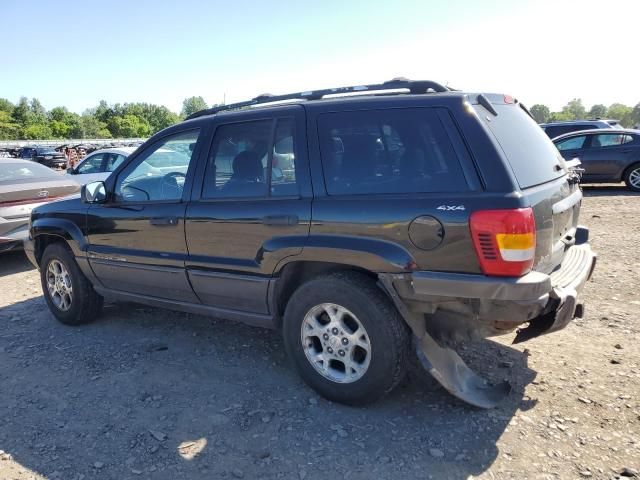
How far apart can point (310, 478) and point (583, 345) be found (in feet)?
8.39

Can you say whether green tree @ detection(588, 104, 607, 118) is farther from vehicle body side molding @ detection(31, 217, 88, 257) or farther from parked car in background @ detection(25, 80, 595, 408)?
vehicle body side molding @ detection(31, 217, 88, 257)

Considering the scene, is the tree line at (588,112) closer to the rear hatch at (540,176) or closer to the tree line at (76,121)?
the tree line at (76,121)

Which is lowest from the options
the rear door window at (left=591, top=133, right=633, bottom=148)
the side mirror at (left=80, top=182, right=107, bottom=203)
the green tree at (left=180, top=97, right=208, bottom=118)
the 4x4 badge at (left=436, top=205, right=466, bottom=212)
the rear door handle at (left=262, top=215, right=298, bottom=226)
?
the rear door handle at (left=262, top=215, right=298, bottom=226)

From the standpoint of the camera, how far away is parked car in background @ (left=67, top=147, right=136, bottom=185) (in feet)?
38.3

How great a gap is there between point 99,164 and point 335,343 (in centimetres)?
1059

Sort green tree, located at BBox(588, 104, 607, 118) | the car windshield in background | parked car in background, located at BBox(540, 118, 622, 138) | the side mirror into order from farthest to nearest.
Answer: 1. green tree, located at BBox(588, 104, 607, 118)
2. parked car in background, located at BBox(540, 118, 622, 138)
3. the car windshield in background
4. the side mirror

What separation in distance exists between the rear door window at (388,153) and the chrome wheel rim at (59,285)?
312 cm

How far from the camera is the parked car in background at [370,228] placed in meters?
2.74

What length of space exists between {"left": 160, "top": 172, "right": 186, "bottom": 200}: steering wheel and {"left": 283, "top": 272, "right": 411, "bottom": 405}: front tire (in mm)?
1346

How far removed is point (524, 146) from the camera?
10.3 ft

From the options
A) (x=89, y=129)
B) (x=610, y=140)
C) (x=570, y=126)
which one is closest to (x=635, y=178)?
(x=610, y=140)

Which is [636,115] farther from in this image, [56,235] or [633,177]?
[56,235]

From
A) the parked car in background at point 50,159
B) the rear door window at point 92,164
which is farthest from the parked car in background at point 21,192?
the parked car in background at point 50,159

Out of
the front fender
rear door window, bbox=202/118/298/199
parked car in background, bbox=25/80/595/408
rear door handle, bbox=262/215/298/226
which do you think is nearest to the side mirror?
parked car in background, bbox=25/80/595/408
